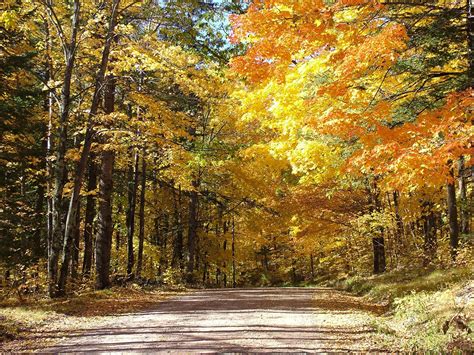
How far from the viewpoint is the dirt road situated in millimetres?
6875

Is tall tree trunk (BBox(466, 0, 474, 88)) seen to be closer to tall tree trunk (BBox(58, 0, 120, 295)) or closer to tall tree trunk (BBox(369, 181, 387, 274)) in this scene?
tall tree trunk (BBox(369, 181, 387, 274))

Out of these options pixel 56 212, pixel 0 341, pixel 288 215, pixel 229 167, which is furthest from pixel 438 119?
pixel 229 167

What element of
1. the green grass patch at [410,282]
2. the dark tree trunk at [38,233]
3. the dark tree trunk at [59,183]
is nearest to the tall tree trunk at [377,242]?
the green grass patch at [410,282]

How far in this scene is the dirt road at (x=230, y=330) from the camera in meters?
6.88

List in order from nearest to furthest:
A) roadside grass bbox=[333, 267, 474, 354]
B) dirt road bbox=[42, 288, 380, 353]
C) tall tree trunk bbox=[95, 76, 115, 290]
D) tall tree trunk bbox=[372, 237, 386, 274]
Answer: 1. roadside grass bbox=[333, 267, 474, 354]
2. dirt road bbox=[42, 288, 380, 353]
3. tall tree trunk bbox=[95, 76, 115, 290]
4. tall tree trunk bbox=[372, 237, 386, 274]

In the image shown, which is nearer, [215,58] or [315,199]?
[215,58]

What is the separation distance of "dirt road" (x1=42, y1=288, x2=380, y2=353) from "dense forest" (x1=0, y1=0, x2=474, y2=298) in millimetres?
3221

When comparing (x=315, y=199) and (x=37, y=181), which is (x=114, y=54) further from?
(x=315, y=199)

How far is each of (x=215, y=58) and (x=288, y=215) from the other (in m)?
10.1

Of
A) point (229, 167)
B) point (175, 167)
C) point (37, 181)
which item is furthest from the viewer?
point (229, 167)

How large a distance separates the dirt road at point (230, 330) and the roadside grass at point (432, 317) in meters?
0.53

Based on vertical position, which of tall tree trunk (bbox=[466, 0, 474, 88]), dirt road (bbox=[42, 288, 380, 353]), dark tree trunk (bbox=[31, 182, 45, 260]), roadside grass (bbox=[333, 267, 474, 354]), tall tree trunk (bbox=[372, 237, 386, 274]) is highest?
tall tree trunk (bbox=[466, 0, 474, 88])

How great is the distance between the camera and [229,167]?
22.0 m

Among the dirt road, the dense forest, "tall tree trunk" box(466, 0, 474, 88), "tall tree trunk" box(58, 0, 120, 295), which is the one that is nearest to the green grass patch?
the dense forest
